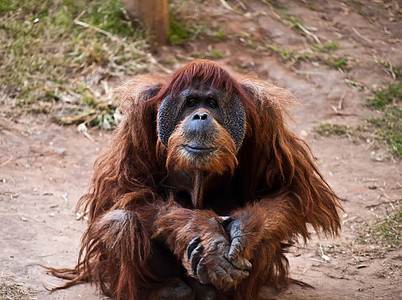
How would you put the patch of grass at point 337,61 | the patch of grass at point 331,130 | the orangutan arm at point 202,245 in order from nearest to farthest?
the orangutan arm at point 202,245, the patch of grass at point 331,130, the patch of grass at point 337,61

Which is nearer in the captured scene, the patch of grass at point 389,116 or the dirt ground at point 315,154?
the dirt ground at point 315,154

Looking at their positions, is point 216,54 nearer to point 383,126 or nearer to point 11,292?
point 383,126

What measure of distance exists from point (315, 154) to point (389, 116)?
1048 mm

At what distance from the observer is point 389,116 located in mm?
6504

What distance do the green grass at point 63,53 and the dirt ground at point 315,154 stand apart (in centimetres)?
35

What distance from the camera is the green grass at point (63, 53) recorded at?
657cm

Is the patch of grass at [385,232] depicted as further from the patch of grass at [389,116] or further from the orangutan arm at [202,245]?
the orangutan arm at [202,245]

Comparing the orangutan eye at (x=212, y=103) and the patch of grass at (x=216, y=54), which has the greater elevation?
the orangutan eye at (x=212, y=103)

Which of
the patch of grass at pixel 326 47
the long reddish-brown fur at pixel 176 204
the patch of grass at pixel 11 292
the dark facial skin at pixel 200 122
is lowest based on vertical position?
the patch of grass at pixel 326 47

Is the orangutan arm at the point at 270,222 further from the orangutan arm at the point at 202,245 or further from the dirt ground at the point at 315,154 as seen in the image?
the dirt ground at the point at 315,154

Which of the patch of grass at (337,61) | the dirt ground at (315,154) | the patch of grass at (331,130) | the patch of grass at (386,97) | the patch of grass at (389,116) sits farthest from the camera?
the patch of grass at (337,61)

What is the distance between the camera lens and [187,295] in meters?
3.44

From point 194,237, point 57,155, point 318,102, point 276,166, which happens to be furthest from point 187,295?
point 318,102

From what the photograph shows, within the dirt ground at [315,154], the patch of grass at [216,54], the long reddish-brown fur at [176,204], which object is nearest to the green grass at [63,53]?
the dirt ground at [315,154]
